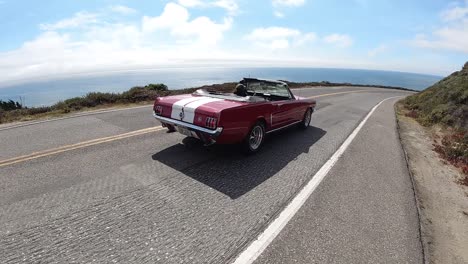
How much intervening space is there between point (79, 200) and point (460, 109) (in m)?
15.1

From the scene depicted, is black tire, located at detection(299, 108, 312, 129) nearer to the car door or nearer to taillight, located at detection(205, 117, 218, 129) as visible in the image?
the car door

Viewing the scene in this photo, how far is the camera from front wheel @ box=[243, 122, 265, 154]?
18.5 ft

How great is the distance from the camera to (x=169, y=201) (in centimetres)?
374

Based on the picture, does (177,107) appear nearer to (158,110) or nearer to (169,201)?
(158,110)

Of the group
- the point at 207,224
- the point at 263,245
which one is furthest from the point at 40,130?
the point at 263,245

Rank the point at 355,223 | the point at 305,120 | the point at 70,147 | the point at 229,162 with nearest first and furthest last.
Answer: the point at 355,223 < the point at 229,162 < the point at 70,147 < the point at 305,120

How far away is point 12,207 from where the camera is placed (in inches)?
132

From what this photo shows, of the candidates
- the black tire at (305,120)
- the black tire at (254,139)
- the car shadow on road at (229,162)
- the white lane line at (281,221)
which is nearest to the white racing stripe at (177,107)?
the car shadow on road at (229,162)

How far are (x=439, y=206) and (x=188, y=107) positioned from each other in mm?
4849

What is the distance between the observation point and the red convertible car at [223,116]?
4.90m

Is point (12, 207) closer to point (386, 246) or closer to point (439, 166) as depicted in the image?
point (386, 246)

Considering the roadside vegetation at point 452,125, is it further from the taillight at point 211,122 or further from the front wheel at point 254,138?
the taillight at point 211,122

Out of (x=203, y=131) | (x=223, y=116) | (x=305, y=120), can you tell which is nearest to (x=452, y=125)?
(x=305, y=120)

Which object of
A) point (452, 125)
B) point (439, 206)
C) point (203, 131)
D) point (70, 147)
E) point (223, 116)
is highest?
point (223, 116)
